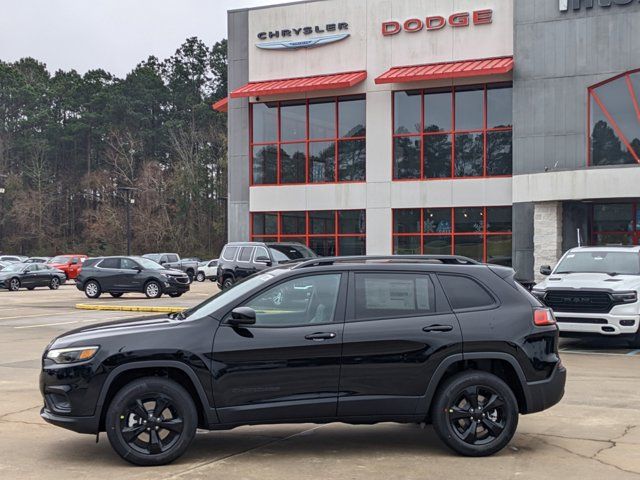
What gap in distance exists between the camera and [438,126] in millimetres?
32688

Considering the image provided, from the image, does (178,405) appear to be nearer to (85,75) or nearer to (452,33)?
(452,33)

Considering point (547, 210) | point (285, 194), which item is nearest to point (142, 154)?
point (285, 194)

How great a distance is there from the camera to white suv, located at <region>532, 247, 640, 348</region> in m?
13.8

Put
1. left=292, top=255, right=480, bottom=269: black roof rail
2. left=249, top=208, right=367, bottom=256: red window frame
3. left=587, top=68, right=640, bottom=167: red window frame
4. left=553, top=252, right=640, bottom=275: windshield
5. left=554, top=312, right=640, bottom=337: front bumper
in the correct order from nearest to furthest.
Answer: left=292, top=255, right=480, bottom=269: black roof rail
left=554, top=312, right=640, bottom=337: front bumper
left=553, top=252, right=640, bottom=275: windshield
left=587, top=68, right=640, bottom=167: red window frame
left=249, top=208, right=367, bottom=256: red window frame

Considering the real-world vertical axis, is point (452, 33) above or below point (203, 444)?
above

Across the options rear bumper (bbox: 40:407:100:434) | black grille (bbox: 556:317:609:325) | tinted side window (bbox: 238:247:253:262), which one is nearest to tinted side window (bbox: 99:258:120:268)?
tinted side window (bbox: 238:247:253:262)

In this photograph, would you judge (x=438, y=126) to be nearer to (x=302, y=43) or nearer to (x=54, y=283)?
(x=302, y=43)

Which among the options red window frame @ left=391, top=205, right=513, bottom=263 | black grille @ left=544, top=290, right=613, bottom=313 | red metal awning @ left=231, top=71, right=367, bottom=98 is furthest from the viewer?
red metal awning @ left=231, top=71, right=367, bottom=98

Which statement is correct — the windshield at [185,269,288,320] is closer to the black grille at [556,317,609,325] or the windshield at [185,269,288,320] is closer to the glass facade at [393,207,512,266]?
the black grille at [556,317,609,325]

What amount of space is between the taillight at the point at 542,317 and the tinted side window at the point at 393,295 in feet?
2.93

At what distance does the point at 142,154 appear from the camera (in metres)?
87.7

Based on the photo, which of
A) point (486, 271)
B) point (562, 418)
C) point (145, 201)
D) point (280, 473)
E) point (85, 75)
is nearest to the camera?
point (280, 473)

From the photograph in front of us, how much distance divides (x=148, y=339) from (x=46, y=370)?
2.95 ft

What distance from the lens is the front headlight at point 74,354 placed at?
6617 mm
